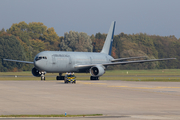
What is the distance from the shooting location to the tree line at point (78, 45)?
12024 centimetres

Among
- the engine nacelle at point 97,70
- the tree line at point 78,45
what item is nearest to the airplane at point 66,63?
the engine nacelle at point 97,70

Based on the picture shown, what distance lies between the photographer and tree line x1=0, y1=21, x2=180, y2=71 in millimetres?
120244

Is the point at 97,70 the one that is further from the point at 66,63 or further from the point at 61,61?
the point at 61,61

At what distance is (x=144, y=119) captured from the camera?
15.5 m

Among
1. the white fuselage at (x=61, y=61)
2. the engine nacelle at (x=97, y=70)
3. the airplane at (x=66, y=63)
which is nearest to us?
the white fuselage at (x=61, y=61)

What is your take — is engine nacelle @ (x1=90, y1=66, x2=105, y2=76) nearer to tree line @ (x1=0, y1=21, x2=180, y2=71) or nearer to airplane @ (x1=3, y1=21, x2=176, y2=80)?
airplane @ (x1=3, y1=21, x2=176, y2=80)

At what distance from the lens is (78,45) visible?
13175 centimetres

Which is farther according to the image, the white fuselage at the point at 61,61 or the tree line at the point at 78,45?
the tree line at the point at 78,45

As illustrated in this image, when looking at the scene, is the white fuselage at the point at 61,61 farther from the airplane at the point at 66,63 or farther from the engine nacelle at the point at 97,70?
the engine nacelle at the point at 97,70

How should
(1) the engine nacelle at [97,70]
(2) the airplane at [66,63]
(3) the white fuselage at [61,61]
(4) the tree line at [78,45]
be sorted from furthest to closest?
(4) the tree line at [78,45] < (1) the engine nacelle at [97,70] < (2) the airplane at [66,63] < (3) the white fuselage at [61,61]

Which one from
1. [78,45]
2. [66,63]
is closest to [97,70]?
[66,63]

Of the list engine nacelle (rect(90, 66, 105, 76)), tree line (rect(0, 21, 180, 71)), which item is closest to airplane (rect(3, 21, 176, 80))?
engine nacelle (rect(90, 66, 105, 76))

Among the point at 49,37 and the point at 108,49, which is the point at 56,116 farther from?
the point at 49,37

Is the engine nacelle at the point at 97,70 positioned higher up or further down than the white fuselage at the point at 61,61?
further down
